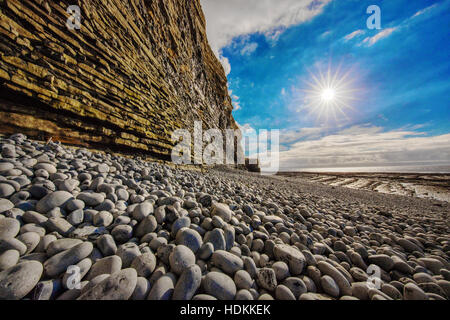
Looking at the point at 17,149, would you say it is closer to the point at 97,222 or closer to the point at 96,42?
the point at 97,222

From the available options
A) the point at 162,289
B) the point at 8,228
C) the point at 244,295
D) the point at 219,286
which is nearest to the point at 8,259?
the point at 8,228

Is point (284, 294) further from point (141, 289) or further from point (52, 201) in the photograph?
point (52, 201)

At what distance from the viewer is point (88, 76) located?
347 centimetres

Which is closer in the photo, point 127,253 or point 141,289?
point 141,289

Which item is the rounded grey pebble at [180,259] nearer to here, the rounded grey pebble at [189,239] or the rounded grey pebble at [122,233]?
the rounded grey pebble at [189,239]

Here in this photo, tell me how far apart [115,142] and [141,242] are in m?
3.43

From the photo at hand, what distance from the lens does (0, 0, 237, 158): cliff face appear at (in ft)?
8.44

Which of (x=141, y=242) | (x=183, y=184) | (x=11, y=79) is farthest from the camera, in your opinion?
(x=183, y=184)

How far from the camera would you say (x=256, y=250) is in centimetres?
170

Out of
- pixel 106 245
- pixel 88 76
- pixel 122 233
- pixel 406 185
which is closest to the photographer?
pixel 106 245

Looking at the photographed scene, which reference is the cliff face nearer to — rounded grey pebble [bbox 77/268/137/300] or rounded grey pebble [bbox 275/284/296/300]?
rounded grey pebble [bbox 77/268/137/300]

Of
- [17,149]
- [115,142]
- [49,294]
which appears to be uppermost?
[115,142]

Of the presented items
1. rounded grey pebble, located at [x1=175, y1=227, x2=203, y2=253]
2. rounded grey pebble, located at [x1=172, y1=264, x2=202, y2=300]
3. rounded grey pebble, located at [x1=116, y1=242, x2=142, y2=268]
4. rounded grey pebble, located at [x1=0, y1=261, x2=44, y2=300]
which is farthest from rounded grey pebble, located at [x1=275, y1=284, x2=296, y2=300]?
rounded grey pebble, located at [x1=0, y1=261, x2=44, y2=300]
